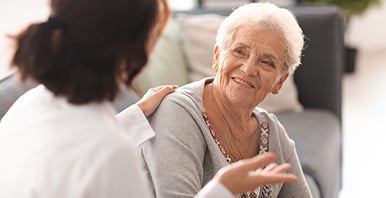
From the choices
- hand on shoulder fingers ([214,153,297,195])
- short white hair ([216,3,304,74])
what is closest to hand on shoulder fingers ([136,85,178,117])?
short white hair ([216,3,304,74])

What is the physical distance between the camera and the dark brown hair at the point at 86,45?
3.94 feet

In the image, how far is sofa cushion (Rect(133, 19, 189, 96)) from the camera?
2730 millimetres

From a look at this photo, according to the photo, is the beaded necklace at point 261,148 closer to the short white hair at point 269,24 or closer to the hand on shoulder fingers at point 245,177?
the short white hair at point 269,24

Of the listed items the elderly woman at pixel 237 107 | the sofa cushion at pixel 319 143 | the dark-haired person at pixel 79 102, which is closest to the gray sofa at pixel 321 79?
the sofa cushion at pixel 319 143

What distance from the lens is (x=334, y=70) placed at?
10.6 feet

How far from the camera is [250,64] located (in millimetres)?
1881

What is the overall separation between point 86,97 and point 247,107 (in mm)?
775

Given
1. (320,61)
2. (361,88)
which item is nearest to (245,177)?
(320,61)

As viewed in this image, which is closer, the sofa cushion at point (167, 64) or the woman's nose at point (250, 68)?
the woman's nose at point (250, 68)

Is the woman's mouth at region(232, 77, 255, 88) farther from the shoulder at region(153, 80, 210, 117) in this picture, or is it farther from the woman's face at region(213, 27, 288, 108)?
the shoulder at region(153, 80, 210, 117)

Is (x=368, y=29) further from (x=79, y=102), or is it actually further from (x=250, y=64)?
(x=79, y=102)

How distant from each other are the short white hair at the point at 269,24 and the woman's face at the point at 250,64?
15 millimetres

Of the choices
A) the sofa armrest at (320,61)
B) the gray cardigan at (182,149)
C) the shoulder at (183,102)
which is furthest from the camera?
the sofa armrest at (320,61)

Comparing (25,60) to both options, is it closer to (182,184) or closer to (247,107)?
(182,184)
